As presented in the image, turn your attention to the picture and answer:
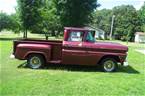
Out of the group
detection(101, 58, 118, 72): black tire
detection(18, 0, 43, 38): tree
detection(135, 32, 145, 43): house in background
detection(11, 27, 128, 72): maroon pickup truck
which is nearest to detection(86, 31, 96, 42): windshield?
detection(11, 27, 128, 72): maroon pickup truck

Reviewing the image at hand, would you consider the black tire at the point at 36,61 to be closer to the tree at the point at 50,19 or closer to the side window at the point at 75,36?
the side window at the point at 75,36

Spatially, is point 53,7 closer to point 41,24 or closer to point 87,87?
point 41,24

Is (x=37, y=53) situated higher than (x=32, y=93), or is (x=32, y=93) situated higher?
(x=37, y=53)

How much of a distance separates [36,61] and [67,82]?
3.25m

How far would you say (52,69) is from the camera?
1277 cm

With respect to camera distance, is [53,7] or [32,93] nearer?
[32,93]

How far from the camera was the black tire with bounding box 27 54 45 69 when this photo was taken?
12812 millimetres

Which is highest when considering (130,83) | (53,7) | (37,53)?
(53,7)

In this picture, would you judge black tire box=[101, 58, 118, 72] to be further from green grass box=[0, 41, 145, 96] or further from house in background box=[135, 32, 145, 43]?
house in background box=[135, 32, 145, 43]

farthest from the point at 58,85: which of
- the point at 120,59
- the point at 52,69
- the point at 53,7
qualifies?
the point at 53,7

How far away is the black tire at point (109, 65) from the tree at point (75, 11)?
93.3ft

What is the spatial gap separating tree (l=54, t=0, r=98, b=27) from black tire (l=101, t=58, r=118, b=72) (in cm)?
2843

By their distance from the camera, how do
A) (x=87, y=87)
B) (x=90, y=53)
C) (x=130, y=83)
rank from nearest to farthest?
(x=87, y=87)
(x=130, y=83)
(x=90, y=53)

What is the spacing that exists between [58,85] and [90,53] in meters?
3.56
